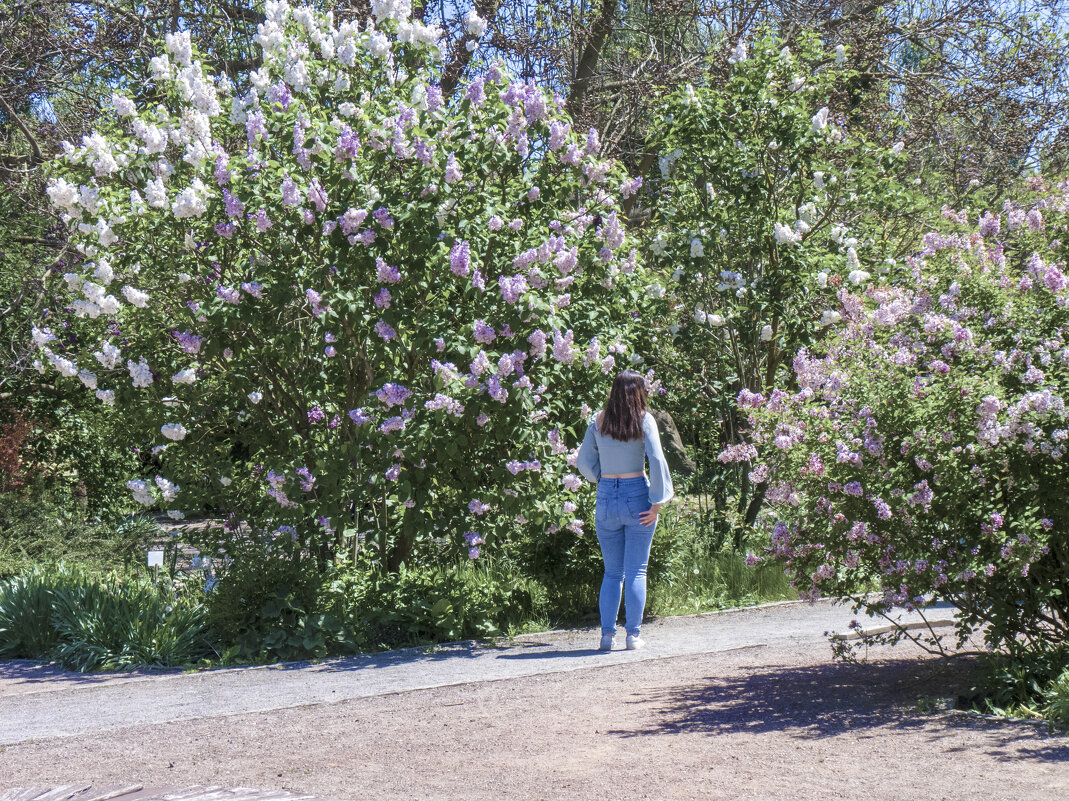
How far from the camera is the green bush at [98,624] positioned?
6352 mm

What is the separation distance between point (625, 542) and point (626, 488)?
0.33 meters

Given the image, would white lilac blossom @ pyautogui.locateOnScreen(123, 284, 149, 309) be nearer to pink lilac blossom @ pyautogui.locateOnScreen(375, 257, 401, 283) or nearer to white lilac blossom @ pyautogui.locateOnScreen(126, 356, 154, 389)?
white lilac blossom @ pyautogui.locateOnScreen(126, 356, 154, 389)

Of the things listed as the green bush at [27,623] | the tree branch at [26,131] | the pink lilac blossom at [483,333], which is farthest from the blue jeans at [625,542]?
the tree branch at [26,131]

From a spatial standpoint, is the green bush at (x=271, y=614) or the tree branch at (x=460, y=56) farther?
the tree branch at (x=460, y=56)

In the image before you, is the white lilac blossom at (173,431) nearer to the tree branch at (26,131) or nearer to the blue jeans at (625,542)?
the blue jeans at (625,542)

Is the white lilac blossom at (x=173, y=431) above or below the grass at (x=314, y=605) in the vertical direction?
above

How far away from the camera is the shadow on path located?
4.27 meters

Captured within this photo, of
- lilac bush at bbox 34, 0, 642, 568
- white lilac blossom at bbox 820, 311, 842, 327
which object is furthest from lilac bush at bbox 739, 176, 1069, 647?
white lilac blossom at bbox 820, 311, 842, 327

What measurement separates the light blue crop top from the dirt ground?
3.82 ft

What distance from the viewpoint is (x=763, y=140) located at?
9.02 m

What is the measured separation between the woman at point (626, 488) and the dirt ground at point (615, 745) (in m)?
0.83

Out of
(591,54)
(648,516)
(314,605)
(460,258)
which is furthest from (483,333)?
(591,54)

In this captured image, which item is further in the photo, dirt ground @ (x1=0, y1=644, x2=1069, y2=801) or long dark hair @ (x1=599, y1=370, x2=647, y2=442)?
long dark hair @ (x1=599, y1=370, x2=647, y2=442)

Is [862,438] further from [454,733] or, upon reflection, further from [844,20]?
[844,20]
